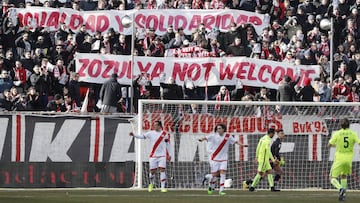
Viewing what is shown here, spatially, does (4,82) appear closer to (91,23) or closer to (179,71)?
(91,23)

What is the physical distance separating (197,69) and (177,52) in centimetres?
107

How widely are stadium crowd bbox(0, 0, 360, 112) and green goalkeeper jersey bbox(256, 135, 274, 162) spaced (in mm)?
A: 2392

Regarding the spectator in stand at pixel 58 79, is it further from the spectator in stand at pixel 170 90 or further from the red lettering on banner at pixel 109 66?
the spectator in stand at pixel 170 90

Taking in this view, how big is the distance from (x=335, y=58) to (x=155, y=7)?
5752 mm

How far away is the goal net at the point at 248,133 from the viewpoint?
3534 centimetres

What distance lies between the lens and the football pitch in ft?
95.9

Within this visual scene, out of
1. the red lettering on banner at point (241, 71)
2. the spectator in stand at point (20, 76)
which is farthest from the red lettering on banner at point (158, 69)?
the spectator in stand at point (20, 76)

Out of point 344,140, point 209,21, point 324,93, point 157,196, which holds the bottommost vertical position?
point 157,196

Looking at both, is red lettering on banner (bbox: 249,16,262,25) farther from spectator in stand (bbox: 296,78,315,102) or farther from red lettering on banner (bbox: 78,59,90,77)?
red lettering on banner (bbox: 78,59,90,77)

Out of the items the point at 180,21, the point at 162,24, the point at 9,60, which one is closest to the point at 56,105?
the point at 9,60

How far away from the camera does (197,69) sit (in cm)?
3669

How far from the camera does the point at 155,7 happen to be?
132ft

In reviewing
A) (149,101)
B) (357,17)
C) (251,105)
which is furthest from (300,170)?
(357,17)

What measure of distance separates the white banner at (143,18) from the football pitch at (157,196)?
6.46m
